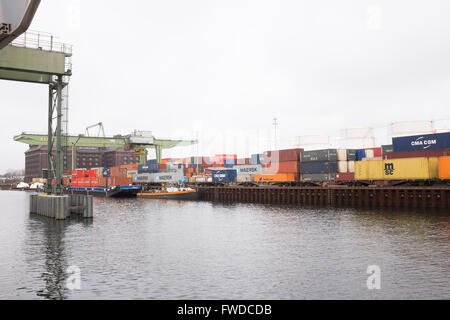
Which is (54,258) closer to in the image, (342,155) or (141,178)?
(342,155)

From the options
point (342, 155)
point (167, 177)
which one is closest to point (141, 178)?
point (167, 177)

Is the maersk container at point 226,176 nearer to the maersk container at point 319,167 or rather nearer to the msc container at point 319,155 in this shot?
the maersk container at point 319,167

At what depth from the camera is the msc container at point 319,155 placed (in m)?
61.8

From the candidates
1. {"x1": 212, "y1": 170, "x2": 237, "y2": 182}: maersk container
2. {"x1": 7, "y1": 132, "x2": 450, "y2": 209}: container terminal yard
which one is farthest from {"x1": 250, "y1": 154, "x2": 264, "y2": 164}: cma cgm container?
{"x1": 212, "y1": 170, "x2": 237, "y2": 182}: maersk container

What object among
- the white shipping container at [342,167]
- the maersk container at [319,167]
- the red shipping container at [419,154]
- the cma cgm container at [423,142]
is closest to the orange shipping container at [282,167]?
the maersk container at [319,167]

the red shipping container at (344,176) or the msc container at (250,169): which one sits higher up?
the msc container at (250,169)

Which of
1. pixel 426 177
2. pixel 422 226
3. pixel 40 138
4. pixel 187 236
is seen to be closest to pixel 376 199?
pixel 426 177

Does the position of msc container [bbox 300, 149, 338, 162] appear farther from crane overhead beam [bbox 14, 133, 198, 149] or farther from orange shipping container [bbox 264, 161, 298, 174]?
crane overhead beam [bbox 14, 133, 198, 149]

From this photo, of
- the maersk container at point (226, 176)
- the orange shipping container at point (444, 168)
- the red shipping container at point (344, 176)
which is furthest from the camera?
the maersk container at point (226, 176)

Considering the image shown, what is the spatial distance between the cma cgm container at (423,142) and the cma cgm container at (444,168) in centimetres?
249

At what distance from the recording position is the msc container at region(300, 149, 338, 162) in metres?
61.8

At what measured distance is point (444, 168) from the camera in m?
44.8

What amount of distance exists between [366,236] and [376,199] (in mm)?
25917

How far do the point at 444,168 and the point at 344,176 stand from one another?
54.4 ft
